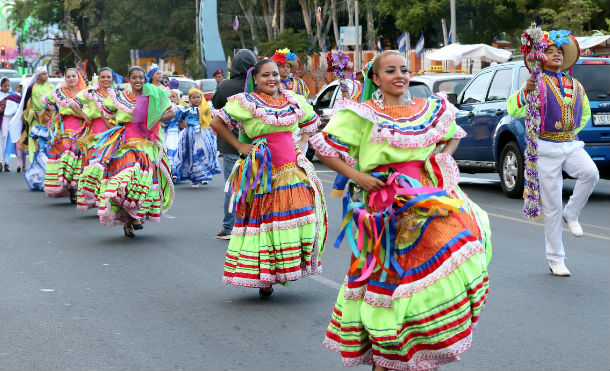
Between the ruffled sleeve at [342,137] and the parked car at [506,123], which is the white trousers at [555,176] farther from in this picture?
the parked car at [506,123]

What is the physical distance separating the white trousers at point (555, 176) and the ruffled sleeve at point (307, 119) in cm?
191

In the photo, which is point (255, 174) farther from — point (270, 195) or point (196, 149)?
point (196, 149)

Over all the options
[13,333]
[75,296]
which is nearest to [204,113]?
[75,296]

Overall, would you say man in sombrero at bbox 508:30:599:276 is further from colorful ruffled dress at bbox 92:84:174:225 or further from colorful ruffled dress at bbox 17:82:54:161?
colorful ruffled dress at bbox 17:82:54:161

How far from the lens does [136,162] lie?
1130 cm

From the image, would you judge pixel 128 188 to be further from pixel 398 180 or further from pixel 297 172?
pixel 398 180

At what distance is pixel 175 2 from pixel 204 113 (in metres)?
48.7

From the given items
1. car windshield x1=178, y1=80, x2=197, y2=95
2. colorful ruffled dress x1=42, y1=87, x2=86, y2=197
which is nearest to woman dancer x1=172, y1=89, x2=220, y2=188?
colorful ruffled dress x1=42, y1=87, x2=86, y2=197

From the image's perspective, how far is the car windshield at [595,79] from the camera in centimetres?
1420

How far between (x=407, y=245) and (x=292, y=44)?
152ft

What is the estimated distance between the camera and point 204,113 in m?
19.0

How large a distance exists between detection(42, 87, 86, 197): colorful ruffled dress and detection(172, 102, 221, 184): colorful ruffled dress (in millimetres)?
2659

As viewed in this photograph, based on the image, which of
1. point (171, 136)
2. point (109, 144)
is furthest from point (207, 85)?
point (109, 144)

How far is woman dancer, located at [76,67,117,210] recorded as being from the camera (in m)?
11.9
